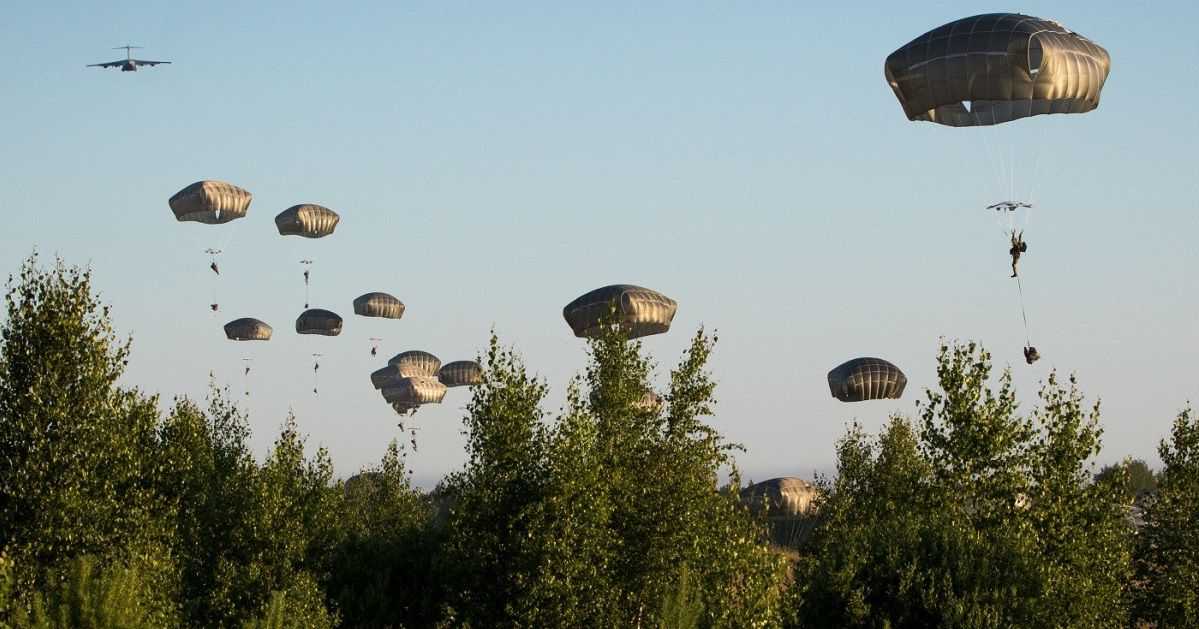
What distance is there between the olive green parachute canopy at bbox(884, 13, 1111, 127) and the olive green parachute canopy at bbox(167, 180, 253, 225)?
194 ft

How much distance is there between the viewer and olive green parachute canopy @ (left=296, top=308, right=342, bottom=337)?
13488cm

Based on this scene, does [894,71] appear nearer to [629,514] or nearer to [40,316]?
[629,514]

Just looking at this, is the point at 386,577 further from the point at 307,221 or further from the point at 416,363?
the point at 416,363

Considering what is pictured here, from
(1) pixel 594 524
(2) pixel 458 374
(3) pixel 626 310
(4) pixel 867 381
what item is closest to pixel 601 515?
(1) pixel 594 524

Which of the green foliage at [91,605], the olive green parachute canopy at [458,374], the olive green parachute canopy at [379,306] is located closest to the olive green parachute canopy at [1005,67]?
the green foliage at [91,605]

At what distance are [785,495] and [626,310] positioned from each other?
4409 centimetres

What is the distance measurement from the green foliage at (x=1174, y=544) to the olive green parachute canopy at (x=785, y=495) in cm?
5455

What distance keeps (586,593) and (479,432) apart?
7.21m

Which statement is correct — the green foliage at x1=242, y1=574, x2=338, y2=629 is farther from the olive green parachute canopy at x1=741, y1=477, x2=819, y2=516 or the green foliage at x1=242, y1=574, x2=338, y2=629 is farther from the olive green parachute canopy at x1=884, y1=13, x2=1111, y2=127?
the olive green parachute canopy at x1=741, y1=477, x2=819, y2=516

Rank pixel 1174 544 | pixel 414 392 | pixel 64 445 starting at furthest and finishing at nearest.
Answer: pixel 414 392 → pixel 1174 544 → pixel 64 445

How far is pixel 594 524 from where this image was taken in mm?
49812

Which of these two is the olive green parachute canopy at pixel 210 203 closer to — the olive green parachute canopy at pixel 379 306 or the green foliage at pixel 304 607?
the olive green parachute canopy at pixel 379 306

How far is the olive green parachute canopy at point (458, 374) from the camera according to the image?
146125 millimetres

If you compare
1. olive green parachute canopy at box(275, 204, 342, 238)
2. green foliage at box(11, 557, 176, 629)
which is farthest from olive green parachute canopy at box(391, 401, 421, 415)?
Result: green foliage at box(11, 557, 176, 629)
